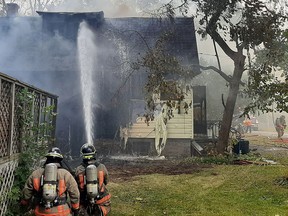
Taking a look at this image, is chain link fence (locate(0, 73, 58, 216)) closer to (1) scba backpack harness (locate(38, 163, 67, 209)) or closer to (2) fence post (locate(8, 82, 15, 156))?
(2) fence post (locate(8, 82, 15, 156))

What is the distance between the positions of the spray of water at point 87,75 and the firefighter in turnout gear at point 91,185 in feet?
36.2

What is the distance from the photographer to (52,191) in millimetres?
5070

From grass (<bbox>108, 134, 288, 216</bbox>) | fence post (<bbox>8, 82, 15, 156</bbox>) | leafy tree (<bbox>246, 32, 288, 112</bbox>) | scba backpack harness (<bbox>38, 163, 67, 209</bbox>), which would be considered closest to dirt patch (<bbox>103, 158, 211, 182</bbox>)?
grass (<bbox>108, 134, 288, 216</bbox>)

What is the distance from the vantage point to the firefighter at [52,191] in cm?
509

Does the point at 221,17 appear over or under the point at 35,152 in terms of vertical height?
over

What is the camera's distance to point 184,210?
24.9 feet

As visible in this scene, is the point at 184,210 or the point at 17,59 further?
the point at 17,59

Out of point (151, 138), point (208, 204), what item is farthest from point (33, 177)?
point (151, 138)

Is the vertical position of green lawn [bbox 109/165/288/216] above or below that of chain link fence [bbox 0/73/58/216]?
below

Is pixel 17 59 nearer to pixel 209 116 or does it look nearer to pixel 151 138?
pixel 151 138

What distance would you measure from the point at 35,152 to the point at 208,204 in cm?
401

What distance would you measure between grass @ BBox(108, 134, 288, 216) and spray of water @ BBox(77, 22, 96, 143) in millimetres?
7005

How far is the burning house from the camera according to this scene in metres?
17.3

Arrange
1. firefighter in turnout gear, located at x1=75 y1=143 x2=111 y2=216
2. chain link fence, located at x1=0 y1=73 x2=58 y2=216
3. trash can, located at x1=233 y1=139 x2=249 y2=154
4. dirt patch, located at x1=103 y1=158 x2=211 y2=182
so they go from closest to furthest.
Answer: chain link fence, located at x1=0 y1=73 x2=58 y2=216 < firefighter in turnout gear, located at x1=75 y1=143 x2=111 y2=216 < dirt patch, located at x1=103 y1=158 x2=211 y2=182 < trash can, located at x1=233 y1=139 x2=249 y2=154
